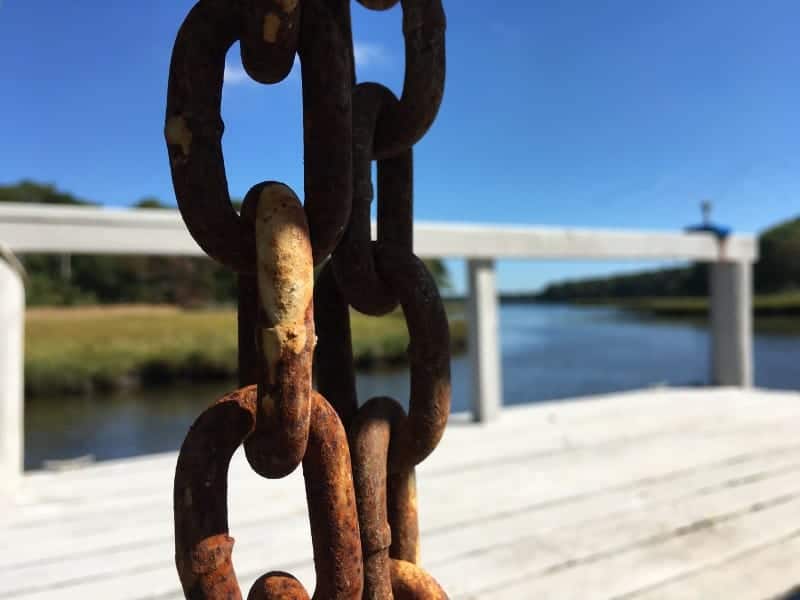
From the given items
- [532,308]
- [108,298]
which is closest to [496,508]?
[108,298]

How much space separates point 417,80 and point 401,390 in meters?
11.3

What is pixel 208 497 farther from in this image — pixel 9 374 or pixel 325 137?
pixel 9 374

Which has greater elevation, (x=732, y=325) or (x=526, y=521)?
(x=732, y=325)

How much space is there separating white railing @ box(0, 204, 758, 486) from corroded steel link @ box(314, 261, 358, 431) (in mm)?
2251

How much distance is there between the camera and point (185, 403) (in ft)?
41.0

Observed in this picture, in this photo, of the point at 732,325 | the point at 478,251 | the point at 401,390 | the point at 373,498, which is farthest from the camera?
the point at 401,390

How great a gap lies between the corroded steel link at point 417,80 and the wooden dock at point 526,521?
4.30 feet

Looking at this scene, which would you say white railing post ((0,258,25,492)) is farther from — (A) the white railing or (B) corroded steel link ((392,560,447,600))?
(B) corroded steel link ((392,560,447,600))

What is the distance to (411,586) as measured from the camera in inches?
30.2

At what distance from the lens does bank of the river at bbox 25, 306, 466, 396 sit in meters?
15.3

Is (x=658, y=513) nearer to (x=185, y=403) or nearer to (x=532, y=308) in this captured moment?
(x=185, y=403)

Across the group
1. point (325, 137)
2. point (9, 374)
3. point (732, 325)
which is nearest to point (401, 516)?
point (325, 137)

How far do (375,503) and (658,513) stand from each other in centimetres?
187

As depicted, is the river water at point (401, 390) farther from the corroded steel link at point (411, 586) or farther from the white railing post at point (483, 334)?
the corroded steel link at point (411, 586)
